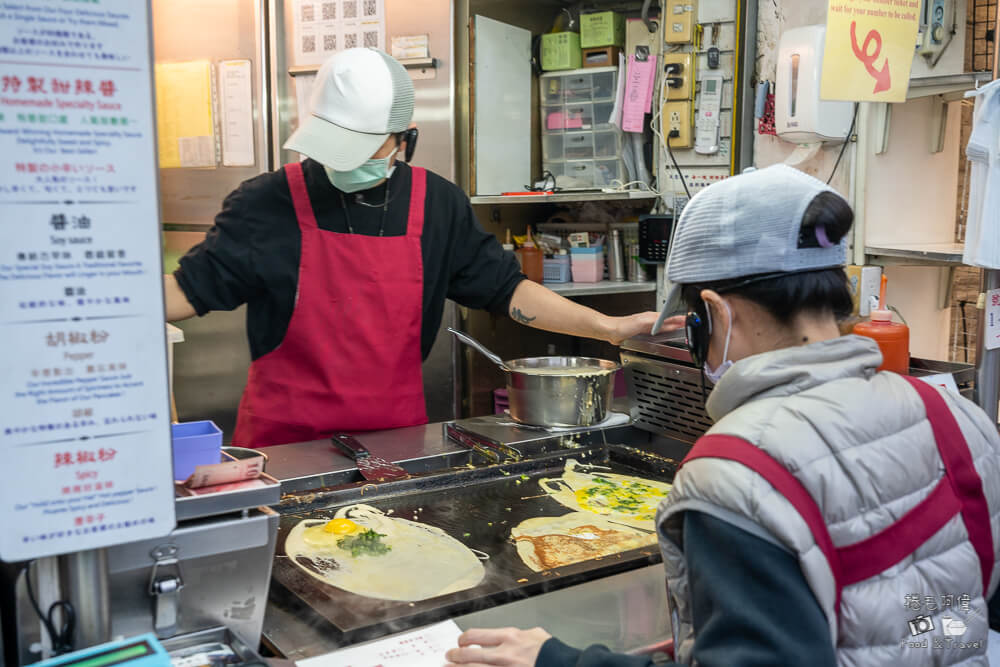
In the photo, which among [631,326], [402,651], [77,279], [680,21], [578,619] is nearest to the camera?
[77,279]

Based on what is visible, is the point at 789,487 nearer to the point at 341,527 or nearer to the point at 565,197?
the point at 341,527

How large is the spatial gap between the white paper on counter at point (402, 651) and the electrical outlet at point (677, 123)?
11.1 feet

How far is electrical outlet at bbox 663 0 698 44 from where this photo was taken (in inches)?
168

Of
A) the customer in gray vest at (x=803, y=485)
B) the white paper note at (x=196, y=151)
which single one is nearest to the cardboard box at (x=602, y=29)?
the white paper note at (x=196, y=151)

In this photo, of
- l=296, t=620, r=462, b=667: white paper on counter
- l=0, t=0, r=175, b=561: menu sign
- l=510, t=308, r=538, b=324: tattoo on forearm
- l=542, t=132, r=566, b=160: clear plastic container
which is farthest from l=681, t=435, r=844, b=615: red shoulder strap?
l=542, t=132, r=566, b=160: clear plastic container

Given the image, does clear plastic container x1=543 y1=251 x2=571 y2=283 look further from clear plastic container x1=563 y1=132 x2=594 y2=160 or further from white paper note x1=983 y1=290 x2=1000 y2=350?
white paper note x1=983 y1=290 x2=1000 y2=350

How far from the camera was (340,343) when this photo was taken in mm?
2641

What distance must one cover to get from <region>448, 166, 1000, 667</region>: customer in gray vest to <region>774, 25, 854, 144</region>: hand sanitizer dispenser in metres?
2.61

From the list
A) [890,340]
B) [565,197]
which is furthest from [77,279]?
[565,197]

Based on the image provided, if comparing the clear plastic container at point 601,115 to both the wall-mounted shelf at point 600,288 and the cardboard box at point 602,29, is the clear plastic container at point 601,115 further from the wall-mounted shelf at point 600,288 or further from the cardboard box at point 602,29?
the wall-mounted shelf at point 600,288

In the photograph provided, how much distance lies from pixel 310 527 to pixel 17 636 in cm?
91

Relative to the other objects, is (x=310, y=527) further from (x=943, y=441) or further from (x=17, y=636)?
(x=943, y=441)

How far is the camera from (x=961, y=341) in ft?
14.3

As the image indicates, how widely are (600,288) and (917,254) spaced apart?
1.54m
